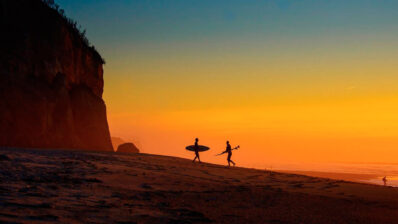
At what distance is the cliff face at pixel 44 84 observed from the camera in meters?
23.1

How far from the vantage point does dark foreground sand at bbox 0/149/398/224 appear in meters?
6.07

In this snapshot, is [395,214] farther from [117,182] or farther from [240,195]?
[117,182]

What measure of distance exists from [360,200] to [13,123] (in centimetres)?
2109

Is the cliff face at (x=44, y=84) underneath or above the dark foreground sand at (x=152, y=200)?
above

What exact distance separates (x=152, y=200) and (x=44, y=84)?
21997mm

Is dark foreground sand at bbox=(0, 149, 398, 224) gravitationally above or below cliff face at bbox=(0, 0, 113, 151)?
below

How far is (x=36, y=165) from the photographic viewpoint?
10938 mm

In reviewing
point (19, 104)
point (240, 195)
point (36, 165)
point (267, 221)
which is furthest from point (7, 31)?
point (267, 221)

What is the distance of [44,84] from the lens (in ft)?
87.4

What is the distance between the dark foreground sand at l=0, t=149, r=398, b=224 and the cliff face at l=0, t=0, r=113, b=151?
1287cm

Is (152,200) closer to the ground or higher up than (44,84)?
closer to the ground

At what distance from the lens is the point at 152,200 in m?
7.88

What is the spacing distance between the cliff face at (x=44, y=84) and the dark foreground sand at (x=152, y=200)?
12.9 m

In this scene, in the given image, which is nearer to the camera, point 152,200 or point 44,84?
point 152,200
